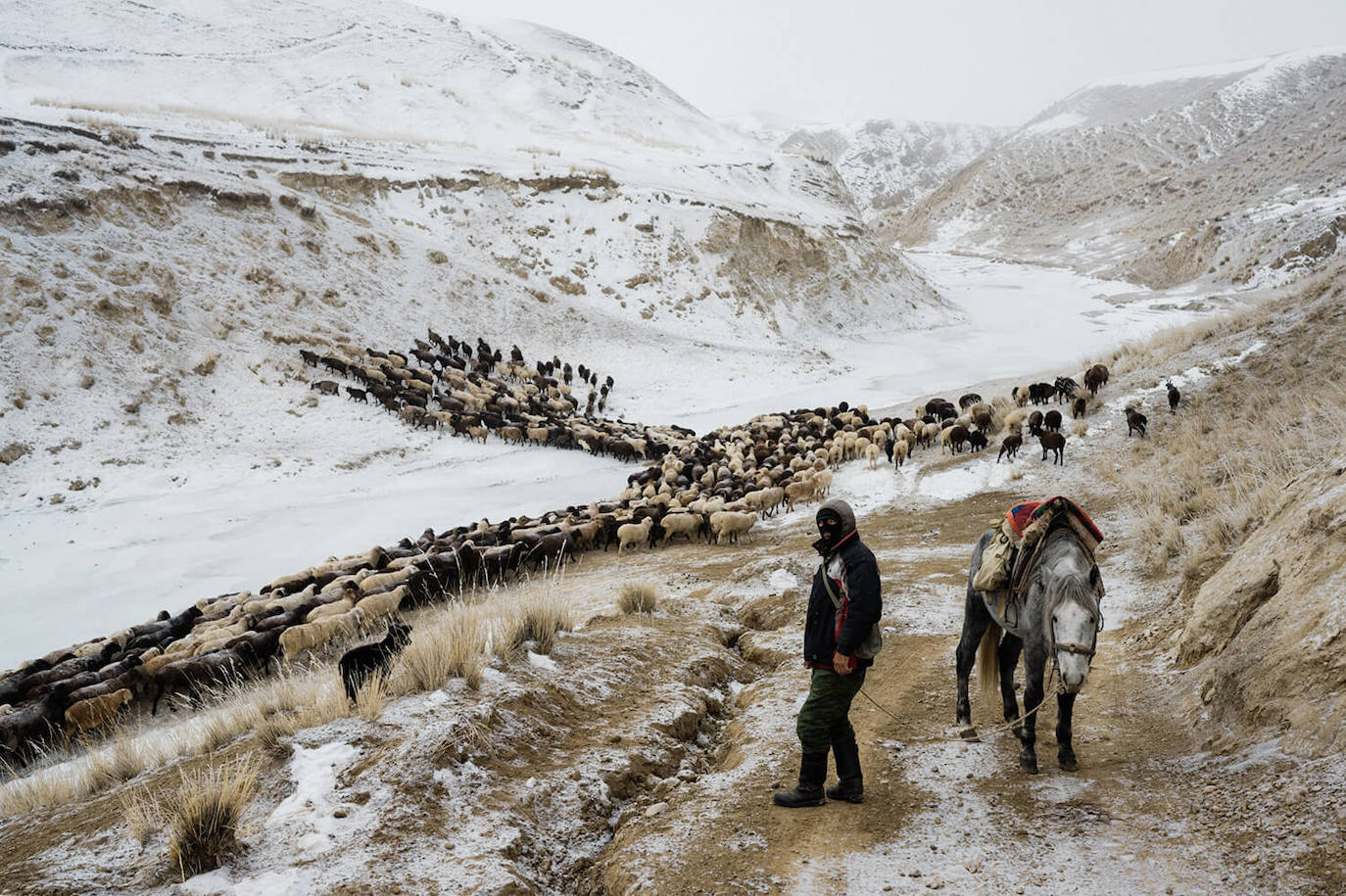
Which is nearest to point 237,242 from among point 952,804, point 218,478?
point 218,478

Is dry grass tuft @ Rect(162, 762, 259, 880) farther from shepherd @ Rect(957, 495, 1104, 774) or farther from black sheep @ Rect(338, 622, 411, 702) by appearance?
shepherd @ Rect(957, 495, 1104, 774)

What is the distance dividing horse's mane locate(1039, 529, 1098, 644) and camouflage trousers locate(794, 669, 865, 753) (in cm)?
124

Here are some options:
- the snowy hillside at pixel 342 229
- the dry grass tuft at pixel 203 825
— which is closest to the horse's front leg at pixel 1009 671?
the dry grass tuft at pixel 203 825

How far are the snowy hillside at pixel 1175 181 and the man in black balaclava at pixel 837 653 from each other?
158 feet

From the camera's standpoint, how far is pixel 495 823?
3936 mm

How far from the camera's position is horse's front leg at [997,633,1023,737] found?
4.82 meters

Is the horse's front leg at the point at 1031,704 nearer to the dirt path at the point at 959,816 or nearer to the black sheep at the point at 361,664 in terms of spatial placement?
the dirt path at the point at 959,816

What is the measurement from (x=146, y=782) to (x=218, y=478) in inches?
607

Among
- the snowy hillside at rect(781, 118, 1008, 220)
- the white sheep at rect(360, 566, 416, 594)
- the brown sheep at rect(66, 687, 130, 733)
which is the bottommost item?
the brown sheep at rect(66, 687, 130, 733)

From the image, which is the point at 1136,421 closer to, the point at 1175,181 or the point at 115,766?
the point at 115,766

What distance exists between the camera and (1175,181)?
79562mm

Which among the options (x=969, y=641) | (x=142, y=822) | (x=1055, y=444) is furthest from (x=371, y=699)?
(x=1055, y=444)

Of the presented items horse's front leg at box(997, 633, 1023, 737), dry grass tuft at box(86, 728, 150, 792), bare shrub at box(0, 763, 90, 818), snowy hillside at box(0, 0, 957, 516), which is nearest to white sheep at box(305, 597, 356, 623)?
dry grass tuft at box(86, 728, 150, 792)

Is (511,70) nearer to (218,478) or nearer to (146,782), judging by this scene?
(218,478)
